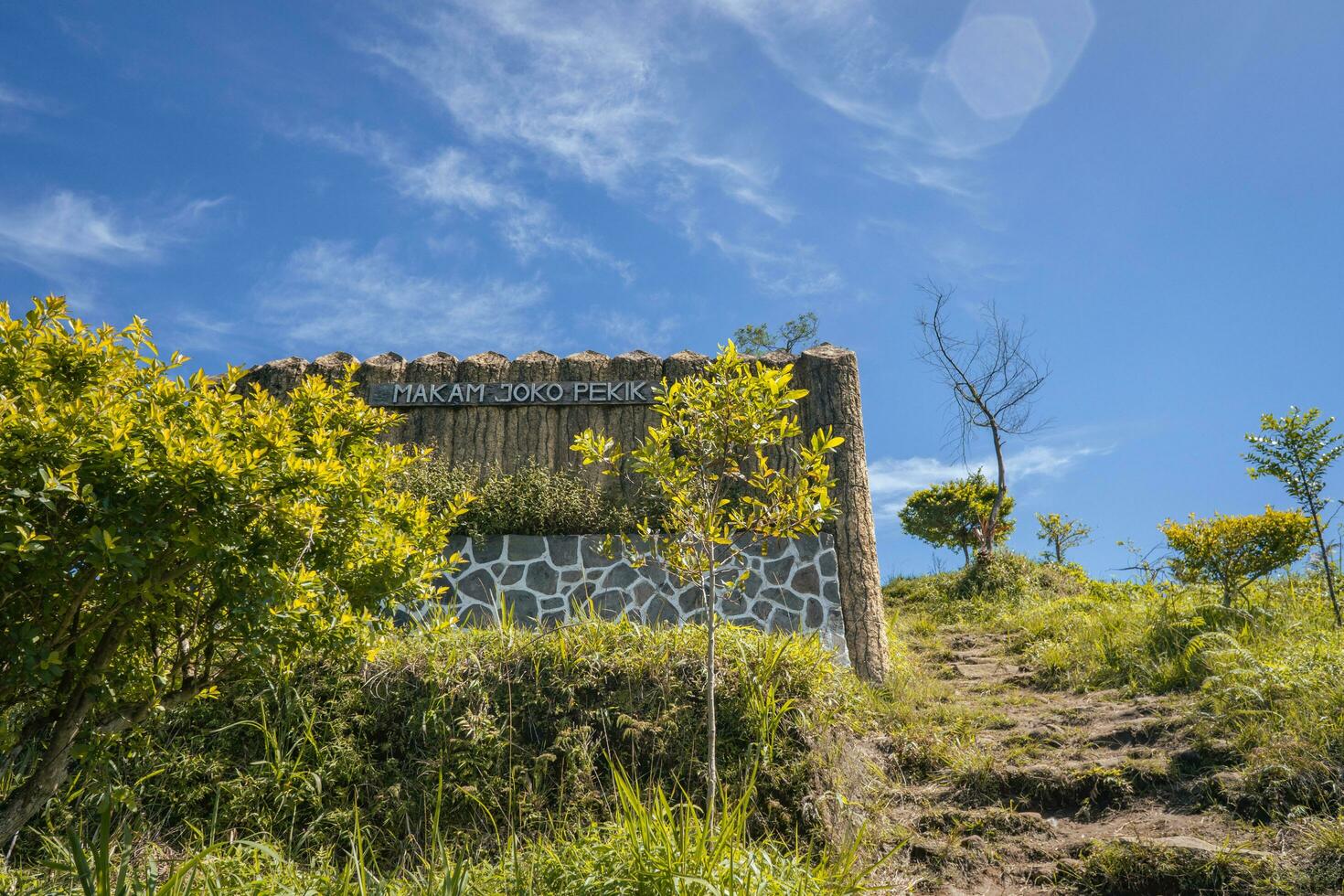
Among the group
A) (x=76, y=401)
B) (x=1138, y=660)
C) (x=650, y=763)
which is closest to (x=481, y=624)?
(x=650, y=763)

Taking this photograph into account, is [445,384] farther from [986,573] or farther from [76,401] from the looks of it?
[986,573]

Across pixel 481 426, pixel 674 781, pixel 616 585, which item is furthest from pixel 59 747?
pixel 481 426

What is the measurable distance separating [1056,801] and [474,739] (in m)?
4.13

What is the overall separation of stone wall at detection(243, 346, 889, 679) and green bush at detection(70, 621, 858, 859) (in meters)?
3.29

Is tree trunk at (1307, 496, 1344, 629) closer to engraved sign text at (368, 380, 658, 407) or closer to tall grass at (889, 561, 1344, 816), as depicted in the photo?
tall grass at (889, 561, 1344, 816)

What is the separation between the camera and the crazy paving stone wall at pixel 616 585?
31.7 ft

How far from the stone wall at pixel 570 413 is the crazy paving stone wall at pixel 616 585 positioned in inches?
14.2

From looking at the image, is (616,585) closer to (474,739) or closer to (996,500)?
(474,739)

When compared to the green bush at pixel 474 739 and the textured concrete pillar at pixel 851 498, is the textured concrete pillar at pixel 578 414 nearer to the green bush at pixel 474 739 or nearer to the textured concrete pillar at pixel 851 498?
the textured concrete pillar at pixel 851 498

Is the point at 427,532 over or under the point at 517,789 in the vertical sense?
over

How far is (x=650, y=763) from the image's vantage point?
604 cm

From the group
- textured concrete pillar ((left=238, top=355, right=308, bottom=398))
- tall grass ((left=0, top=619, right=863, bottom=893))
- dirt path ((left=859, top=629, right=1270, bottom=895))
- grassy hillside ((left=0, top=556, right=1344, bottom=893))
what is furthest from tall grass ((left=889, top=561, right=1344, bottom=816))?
textured concrete pillar ((left=238, top=355, right=308, bottom=398))

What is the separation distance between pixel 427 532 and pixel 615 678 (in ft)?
6.20

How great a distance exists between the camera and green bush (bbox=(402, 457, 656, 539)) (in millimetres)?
10078
